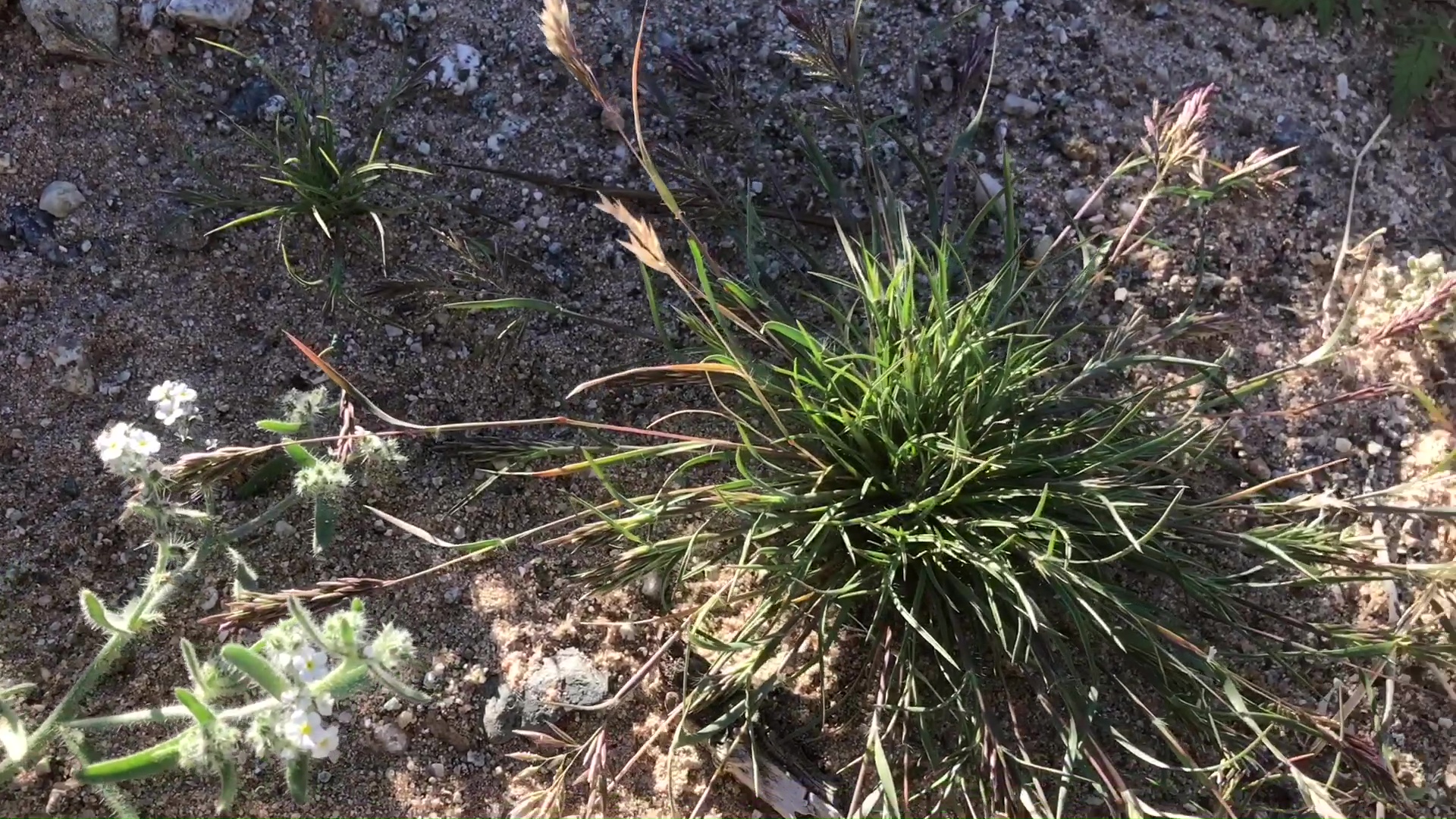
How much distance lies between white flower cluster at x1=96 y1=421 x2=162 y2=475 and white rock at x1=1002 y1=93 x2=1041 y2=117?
272 cm

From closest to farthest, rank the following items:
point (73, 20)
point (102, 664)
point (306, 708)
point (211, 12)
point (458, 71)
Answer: point (306, 708)
point (102, 664)
point (73, 20)
point (211, 12)
point (458, 71)

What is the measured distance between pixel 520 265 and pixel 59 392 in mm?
1338

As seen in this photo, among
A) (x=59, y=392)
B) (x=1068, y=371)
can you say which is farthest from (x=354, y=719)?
(x=1068, y=371)

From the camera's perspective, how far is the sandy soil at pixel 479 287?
2.69m

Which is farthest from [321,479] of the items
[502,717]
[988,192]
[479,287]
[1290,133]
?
[1290,133]

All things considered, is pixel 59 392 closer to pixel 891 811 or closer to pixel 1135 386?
pixel 891 811

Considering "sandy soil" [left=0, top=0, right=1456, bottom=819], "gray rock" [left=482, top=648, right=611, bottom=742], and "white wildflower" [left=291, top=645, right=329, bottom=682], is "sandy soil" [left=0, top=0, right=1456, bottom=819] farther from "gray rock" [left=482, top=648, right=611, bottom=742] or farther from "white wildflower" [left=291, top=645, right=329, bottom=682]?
"white wildflower" [left=291, top=645, right=329, bottom=682]

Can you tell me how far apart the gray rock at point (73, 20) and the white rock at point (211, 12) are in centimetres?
17

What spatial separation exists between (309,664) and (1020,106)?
2.74m

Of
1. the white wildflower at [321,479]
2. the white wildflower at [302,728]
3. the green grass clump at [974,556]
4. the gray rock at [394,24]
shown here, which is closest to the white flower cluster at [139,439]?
the white wildflower at [321,479]

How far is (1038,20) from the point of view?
3516 millimetres

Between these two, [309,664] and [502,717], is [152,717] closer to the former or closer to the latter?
[309,664]

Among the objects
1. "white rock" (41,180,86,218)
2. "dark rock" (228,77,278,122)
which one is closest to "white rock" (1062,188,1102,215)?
"dark rock" (228,77,278,122)

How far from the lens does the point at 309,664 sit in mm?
1923
